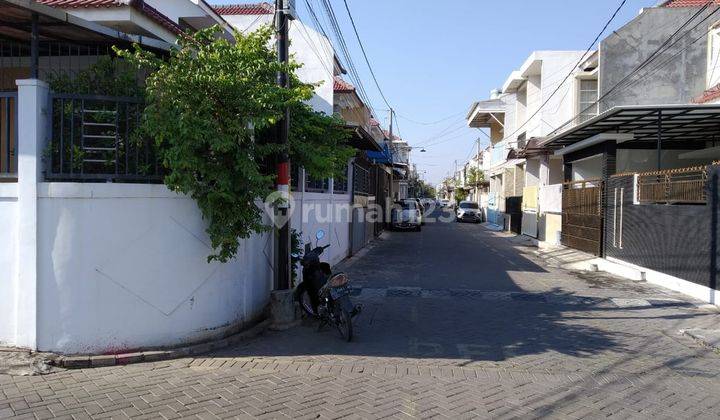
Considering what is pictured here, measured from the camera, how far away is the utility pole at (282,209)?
24.5 ft

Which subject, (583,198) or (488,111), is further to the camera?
(488,111)

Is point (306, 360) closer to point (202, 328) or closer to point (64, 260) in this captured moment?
point (202, 328)

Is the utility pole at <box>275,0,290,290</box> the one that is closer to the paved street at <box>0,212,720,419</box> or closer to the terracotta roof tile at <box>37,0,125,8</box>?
the paved street at <box>0,212,720,419</box>

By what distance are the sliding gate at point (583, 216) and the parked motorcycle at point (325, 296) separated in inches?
424

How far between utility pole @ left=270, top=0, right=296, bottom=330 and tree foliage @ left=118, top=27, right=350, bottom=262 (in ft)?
2.96

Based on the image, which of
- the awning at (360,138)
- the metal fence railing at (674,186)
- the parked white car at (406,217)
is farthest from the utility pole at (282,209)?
the parked white car at (406,217)

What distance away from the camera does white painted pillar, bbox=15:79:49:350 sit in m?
5.51

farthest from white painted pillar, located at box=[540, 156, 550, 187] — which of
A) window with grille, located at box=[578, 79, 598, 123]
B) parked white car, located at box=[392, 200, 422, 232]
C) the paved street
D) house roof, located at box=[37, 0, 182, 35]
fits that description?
house roof, located at box=[37, 0, 182, 35]

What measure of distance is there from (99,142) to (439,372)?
4584 mm

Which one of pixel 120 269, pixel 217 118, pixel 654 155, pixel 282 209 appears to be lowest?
pixel 120 269

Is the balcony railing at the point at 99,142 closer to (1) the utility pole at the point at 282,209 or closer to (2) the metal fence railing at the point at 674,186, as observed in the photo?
(1) the utility pole at the point at 282,209

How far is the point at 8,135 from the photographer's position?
602 cm

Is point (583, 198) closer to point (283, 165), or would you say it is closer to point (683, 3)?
point (683, 3)

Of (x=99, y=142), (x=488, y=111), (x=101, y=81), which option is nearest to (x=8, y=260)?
(x=99, y=142)
